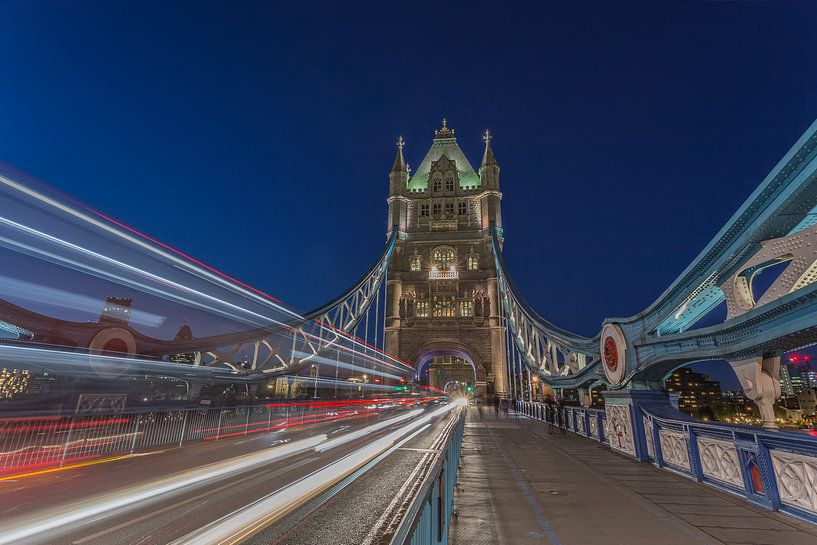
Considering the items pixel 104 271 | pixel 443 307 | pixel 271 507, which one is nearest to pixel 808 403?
pixel 443 307

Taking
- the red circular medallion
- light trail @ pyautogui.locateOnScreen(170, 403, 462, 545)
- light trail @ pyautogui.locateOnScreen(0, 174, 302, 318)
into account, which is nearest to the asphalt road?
light trail @ pyautogui.locateOnScreen(170, 403, 462, 545)

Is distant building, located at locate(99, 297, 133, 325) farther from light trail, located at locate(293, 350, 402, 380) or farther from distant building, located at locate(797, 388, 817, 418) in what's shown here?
distant building, located at locate(797, 388, 817, 418)

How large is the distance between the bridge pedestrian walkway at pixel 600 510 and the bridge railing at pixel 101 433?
364 inches

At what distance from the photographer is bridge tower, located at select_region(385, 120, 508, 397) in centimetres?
4562

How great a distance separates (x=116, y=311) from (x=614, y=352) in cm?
1690

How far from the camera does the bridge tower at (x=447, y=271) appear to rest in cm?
4562

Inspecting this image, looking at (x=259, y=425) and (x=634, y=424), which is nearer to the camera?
(x=634, y=424)

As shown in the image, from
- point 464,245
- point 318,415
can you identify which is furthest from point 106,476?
point 464,245

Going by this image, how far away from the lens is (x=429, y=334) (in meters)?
46.0

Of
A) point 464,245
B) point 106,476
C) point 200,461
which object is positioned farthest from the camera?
point 464,245

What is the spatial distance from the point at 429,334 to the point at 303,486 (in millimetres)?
39477

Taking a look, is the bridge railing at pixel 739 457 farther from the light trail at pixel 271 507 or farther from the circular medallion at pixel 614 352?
the light trail at pixel 271 507

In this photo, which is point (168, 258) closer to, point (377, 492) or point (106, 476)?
point (106, 476)

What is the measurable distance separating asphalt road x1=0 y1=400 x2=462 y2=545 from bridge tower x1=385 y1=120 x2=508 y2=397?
118 feet
